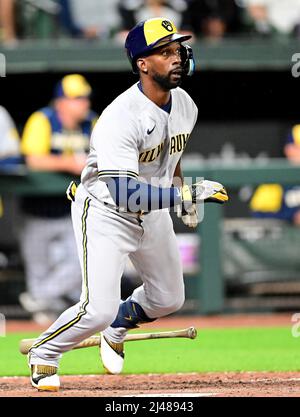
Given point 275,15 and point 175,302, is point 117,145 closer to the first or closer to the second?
point 175,302

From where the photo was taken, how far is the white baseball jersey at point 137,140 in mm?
5086

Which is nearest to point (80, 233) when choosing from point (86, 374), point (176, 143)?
point (176, 143)

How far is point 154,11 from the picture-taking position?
11477 mm

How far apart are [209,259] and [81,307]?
165 inches

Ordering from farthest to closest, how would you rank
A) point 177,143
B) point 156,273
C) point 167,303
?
point 167,303, point 156,273, point 177,143

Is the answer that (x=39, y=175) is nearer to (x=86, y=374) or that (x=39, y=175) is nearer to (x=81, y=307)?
(x=86, y=374)

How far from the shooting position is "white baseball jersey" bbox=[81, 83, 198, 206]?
5086mm

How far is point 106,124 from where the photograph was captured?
5145 millimetres

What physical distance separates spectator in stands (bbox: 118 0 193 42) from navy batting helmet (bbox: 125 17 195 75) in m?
6.25

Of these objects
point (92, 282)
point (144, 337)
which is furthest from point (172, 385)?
point (92, 282)

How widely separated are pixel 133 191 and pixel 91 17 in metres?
7.20

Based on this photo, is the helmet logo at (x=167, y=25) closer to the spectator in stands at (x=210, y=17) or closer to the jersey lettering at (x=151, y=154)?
the jersey lettering at (x=151, y=154)

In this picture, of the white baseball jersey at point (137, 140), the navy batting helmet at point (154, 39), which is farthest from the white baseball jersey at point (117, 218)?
the navy batting helmet at point (154, 39)

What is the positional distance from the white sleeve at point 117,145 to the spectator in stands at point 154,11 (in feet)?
21.2
